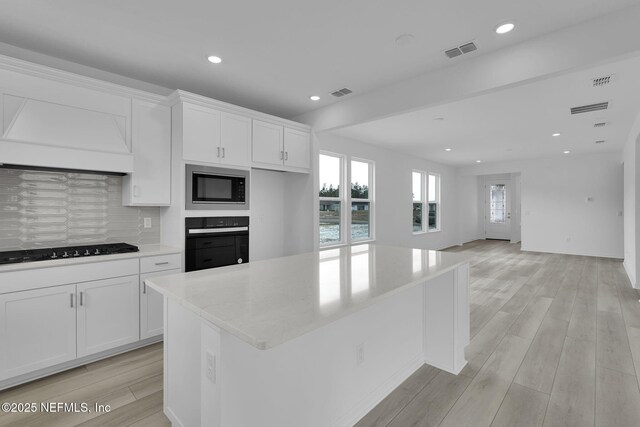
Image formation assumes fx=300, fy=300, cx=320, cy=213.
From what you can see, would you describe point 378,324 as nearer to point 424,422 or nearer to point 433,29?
point 424,422

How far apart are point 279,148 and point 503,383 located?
321 centimetres

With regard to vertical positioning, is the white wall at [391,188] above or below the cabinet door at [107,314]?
above

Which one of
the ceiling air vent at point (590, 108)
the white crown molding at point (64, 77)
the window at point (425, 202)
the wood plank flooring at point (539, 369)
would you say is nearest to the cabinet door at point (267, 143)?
the white crown molding at point (64, 77)

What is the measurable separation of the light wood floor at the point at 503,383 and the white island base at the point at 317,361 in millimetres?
181

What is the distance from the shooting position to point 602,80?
10.5 ft

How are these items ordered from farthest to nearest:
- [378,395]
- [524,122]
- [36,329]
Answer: [524,122]
[36,329]
[378,395]

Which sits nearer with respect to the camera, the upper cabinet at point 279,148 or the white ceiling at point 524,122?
the white ceiling at point 524,122

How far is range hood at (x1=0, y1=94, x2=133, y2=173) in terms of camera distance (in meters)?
2.22

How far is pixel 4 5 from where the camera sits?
2.00 m

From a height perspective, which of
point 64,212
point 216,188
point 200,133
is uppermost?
point 200,133

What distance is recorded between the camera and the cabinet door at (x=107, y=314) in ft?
7.88

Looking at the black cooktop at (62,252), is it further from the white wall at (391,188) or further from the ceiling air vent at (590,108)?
the ceiling air vent at (590,108)

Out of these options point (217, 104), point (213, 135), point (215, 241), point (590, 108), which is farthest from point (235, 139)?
point (590, 108)

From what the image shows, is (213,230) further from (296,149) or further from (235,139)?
(296,149)
